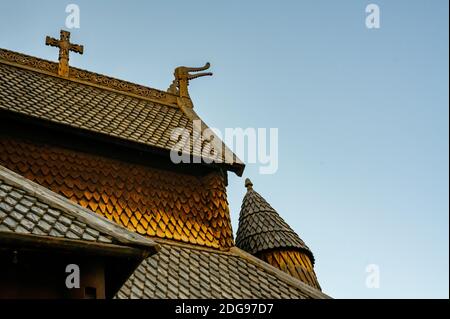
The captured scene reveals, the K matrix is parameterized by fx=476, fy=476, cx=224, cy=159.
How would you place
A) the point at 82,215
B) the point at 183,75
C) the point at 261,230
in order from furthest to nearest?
the point at 183,75 < the point at 261,230 < the point at 82,215

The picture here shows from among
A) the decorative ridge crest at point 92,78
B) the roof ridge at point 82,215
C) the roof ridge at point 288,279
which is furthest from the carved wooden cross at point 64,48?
the roof ridge at point 82,215

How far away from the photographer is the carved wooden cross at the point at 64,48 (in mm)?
12180

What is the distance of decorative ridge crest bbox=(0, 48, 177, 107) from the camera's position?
11.9 metres

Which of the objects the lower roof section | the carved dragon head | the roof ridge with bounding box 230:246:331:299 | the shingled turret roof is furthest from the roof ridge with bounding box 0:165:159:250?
the carved dragon head

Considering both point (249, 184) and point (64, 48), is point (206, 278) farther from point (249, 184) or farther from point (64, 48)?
point (64, 48)

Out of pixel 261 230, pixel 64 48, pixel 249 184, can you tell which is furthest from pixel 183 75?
pixel 261 230

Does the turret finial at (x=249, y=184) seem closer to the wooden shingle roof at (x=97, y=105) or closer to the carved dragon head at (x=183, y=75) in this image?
the wooden shingle roof at (x=97, y=105)

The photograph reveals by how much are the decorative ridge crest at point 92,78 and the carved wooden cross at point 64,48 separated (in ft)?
0.42

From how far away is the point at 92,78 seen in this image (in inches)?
494

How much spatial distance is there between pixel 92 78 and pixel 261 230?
5970 mm

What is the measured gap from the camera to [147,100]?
12.9 metres
